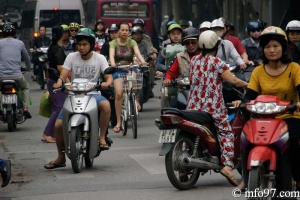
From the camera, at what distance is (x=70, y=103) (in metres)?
11.8

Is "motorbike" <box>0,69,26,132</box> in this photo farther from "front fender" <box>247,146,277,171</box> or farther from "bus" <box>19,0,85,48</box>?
"bus" <box>19,0,85,48</box>

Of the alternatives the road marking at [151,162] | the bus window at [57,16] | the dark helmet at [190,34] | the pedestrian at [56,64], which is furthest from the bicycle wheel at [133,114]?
the bus window at [57,16]

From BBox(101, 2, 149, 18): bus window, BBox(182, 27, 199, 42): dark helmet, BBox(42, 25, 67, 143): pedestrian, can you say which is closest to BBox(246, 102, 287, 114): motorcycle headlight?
BBox(182, 27, 199, 42): dark helmet

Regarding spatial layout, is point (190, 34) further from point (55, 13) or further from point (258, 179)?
point (55, 13)

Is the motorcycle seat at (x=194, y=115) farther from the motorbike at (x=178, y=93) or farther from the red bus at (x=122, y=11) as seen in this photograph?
the red bus at (x=122, y=11)

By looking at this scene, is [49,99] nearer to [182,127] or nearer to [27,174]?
[27,174]

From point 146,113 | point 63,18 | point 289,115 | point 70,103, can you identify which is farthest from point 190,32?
point 63,18

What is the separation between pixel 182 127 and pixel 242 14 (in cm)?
3547

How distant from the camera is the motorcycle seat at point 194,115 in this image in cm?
1018

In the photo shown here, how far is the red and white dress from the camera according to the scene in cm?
1042

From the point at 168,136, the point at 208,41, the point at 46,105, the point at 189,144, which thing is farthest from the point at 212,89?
the point at 46,105

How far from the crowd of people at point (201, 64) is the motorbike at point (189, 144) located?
95mm

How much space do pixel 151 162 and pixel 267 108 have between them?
469cm

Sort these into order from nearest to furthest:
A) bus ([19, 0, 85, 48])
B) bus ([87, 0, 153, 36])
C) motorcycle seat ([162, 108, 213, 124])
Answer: motorcycle seat ([162, 108, 213, 124]) → bus ([19, 0, 85, 48]) → bus ([87, 0, 153, 36])
